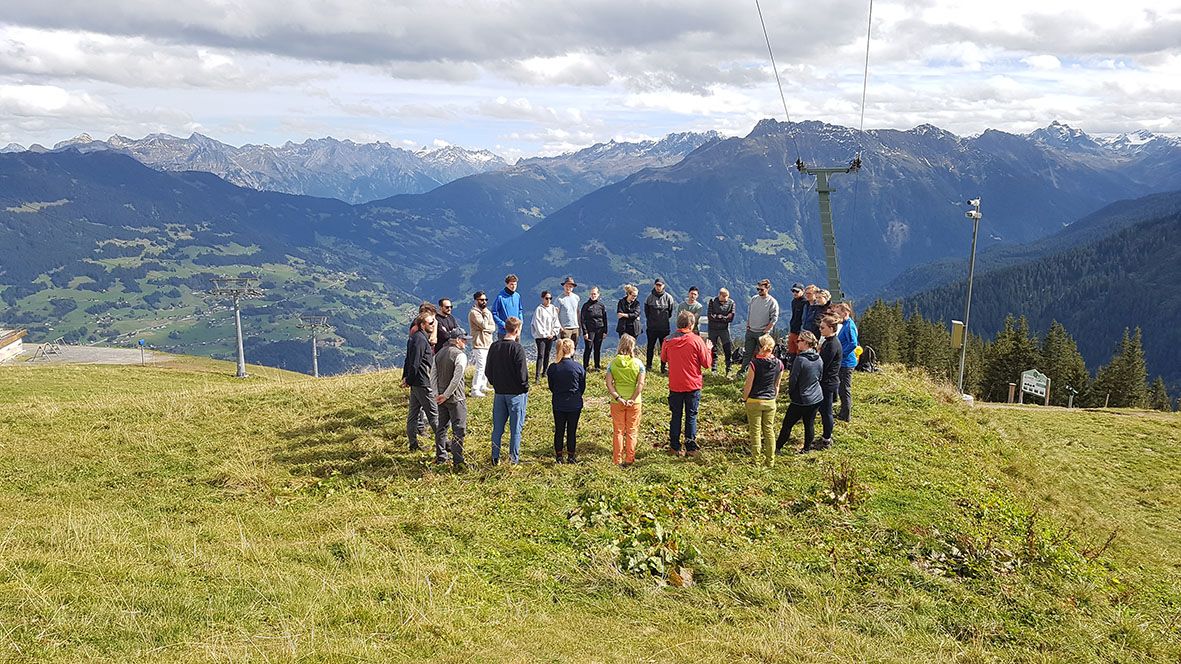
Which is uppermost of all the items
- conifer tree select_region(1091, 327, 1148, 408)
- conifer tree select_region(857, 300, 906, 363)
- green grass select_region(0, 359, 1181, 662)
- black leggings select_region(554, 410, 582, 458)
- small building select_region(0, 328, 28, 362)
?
black leggings select_region(554, 410, 582, 458)

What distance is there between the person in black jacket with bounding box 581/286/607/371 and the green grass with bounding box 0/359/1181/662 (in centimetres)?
343

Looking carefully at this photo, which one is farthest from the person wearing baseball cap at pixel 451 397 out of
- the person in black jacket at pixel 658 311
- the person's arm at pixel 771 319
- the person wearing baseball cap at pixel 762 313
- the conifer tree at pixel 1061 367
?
the conifer tree at pixel 1061 367

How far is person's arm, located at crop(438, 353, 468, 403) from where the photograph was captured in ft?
37.6

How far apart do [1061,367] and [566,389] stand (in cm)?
7433

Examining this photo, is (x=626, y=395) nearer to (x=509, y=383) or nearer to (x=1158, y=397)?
(x=509, y=383)

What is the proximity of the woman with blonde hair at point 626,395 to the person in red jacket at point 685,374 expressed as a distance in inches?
28.7

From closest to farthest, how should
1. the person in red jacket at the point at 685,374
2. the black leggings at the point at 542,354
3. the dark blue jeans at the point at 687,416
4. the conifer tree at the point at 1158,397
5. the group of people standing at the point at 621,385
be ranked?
the group of people standing at the point at 621,385 < the person in red jacket at the point at 685,374 < the dark blue jeans at the point at 687,416 < the black leggings at the point at 542,354 < the conifer tree at the point at 1158,397

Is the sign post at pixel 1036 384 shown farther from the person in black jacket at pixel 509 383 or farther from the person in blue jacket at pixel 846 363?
the person in black jacket at pixel 509 383

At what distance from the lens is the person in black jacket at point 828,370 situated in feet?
40.8

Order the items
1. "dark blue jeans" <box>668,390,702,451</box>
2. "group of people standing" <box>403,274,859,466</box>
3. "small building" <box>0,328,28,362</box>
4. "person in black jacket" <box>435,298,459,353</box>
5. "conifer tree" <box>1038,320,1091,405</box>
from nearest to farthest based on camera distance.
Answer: "group of people standing" <box>403,274,859,466</box>, "dark blue jeans" <box>668,390,702,451</box>, "person in black jacket" <box>435,298,459,353</box>, "conifer tree" <box>1038,320,1091,405</box>, "small building" <box>0,328,28,362</box>

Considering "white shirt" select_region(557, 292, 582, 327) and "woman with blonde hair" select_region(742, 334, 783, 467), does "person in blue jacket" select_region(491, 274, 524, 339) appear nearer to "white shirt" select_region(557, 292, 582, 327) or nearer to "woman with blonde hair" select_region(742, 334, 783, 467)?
"white shirt" select_region(557, 292, 582, 327)

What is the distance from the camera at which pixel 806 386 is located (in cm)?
1188

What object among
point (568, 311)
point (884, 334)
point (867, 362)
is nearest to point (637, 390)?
point (568, 311)

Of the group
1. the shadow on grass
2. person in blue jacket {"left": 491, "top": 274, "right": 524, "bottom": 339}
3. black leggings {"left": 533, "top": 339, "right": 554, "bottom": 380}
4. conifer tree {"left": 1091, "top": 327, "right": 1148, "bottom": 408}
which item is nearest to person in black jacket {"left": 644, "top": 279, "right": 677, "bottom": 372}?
black leggings {"left": 533, "top": 339, "right": 554, "bottom": 380}
